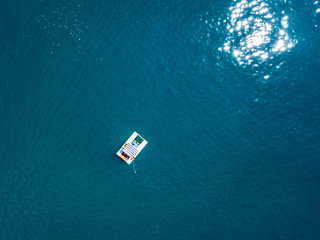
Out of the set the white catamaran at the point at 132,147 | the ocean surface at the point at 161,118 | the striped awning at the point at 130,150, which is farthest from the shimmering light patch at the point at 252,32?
the striped awning at the point at 130,150

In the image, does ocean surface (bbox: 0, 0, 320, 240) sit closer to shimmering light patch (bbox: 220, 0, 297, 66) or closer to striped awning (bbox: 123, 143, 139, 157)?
shimmering light patch (bbox: 220, 0, 297, 66)

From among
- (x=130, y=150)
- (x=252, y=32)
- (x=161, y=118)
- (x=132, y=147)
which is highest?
(x=252, y=32)

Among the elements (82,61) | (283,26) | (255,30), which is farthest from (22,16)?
(283,26)

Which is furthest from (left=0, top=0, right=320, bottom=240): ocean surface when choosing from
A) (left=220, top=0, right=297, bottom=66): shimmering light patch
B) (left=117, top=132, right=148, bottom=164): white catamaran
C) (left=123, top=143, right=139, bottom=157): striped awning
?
(left=123, top=143, right=139, bottom=157): striped awning

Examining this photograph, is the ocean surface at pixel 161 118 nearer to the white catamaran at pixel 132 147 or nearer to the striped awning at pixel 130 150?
the white catamaran at pixel 132 147

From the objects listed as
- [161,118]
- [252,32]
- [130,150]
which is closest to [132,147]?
[130,150]

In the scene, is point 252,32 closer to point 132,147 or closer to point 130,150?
point 132,147
